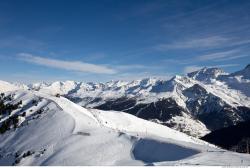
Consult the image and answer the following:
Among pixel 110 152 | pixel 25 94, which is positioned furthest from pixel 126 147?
pixel 25 94

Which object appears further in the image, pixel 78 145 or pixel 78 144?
pixel 78 144

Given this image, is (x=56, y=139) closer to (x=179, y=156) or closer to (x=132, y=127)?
(x=179, y=156)

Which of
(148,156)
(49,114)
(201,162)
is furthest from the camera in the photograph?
(49,114)

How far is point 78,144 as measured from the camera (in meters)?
64.5

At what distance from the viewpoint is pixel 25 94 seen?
130000mm

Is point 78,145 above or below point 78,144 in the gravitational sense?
below

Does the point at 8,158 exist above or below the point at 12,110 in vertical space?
below

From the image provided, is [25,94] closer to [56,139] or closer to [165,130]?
[165,130]

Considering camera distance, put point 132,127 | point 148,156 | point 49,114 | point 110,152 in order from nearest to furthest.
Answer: point 148,156 → point 110,152 → point 49,114 → point 132,127

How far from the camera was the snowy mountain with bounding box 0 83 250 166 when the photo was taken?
50500mm

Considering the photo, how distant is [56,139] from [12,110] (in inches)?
1725

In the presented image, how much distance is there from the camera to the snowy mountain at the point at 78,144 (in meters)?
50.5

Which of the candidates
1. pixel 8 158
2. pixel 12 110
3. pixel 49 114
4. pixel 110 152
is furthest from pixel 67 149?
pixel 12 110

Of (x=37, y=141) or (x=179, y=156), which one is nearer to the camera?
(x=179, y=156)
